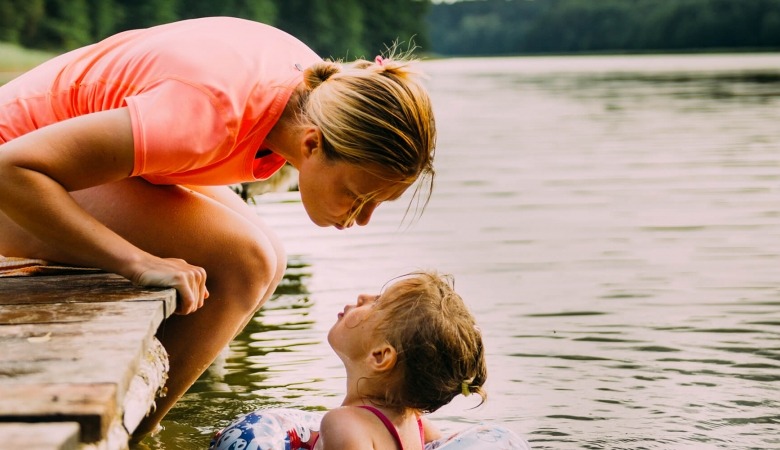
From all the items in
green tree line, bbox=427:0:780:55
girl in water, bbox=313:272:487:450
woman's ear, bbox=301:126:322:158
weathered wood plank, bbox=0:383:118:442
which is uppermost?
woman's ear, bbox=301:126:322:158

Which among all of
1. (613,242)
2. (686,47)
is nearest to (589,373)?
(613,242)

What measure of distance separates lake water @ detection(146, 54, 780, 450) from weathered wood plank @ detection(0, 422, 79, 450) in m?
1.74

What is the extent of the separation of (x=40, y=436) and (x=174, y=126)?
1025 millimetres

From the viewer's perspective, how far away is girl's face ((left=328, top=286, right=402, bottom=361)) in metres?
3.06

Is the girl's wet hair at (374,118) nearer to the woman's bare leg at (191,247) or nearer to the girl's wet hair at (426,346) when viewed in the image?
the girl's wet hair at (426,346)

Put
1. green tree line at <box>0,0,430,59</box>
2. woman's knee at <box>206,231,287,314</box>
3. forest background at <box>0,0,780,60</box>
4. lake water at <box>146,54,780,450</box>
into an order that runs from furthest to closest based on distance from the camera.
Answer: forest background at <box>0,0,780,60</box>
green tree line at <box>0,0,430,59</box>
lake water at <box>146,54,780,450</box>
woman's knee at <box>206,231,287,314</box>

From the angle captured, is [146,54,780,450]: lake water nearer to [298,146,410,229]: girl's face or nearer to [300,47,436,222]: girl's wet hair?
[298,146,410,229]: girl's face

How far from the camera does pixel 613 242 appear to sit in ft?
23.5

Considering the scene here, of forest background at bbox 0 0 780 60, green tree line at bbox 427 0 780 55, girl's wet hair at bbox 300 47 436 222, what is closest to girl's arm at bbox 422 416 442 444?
girl's wet hair at bbox 300 47 436 222

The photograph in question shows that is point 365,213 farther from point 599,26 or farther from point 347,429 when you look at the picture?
point 599,26

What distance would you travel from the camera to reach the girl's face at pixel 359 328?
3.06 meters

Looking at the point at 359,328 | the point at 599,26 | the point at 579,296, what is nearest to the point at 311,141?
the point at 359,328

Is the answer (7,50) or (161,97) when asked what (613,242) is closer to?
(161,97)

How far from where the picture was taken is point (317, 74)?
2.88m
